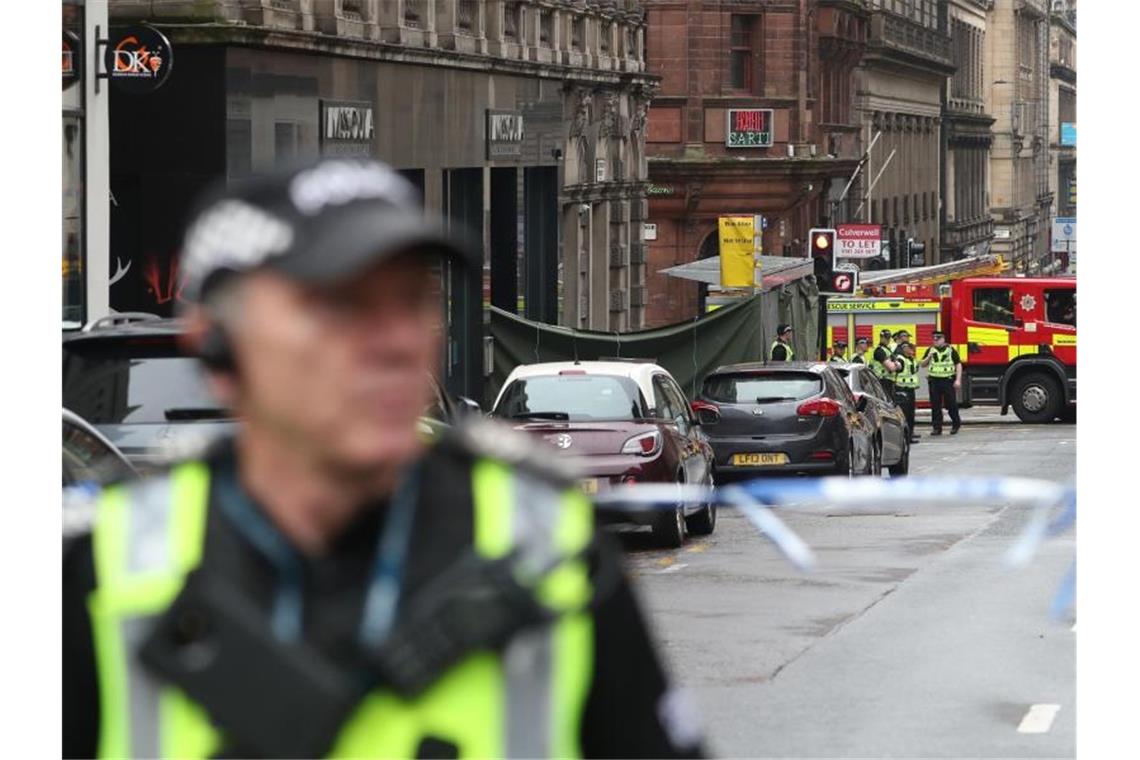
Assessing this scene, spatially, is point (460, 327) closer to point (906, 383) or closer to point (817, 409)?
point (817, 409)

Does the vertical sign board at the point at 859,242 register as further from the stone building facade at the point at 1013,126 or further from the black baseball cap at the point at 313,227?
the black baseball cap at the point at 313,227

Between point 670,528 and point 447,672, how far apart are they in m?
17.8

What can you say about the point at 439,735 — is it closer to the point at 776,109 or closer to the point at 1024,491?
the point at 1024,491

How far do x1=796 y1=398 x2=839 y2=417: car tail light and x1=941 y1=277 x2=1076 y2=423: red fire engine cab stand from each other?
55.3 ft

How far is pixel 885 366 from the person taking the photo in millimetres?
39875

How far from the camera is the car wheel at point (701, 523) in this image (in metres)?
21.6

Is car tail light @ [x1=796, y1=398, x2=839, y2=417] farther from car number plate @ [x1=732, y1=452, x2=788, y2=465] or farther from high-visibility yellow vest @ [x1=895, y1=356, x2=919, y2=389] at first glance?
high-visibility yellow vest @ [x1=895, y1=356, x2=919, y2=389]

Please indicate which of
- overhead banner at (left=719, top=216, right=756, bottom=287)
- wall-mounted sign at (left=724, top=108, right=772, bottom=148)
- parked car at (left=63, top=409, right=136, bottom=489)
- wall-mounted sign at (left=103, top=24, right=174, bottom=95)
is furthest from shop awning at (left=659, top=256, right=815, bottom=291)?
parked car at (left=63, top=409, right=136, bottom=489)

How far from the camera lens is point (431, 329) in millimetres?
2320

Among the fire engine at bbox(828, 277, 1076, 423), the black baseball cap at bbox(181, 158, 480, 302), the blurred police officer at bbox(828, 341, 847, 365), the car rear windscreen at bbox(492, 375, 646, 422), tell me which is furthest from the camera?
the fire engine at bbox(828, 277, 1076, 423)

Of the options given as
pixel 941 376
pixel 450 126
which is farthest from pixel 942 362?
pixel 450 126

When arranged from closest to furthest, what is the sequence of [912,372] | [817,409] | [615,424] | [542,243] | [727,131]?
[615,424] → [817,409] → [542,243] → [912,372] → [727,131]

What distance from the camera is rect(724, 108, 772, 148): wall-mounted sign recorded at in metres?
60.7
